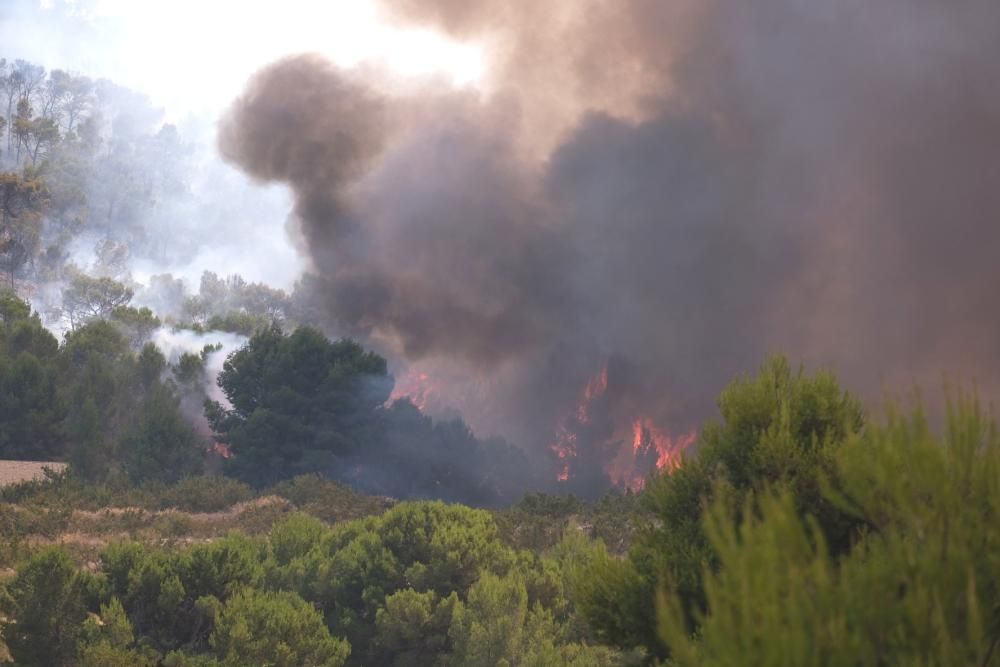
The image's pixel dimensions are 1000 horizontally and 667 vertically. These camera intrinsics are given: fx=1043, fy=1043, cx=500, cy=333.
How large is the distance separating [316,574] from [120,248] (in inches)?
4538

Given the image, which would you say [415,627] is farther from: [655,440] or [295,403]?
[655,440]

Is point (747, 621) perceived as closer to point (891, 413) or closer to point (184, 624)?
point (891, 413)

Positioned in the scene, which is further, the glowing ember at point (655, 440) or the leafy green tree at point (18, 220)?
the leafy green tree at point (18, 220)

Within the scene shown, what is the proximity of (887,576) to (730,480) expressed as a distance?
4.60m

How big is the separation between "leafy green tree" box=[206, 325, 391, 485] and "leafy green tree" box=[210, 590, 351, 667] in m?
27.0

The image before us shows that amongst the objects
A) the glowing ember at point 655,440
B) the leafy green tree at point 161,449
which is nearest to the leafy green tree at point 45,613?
the leafy green tree at point 161,449

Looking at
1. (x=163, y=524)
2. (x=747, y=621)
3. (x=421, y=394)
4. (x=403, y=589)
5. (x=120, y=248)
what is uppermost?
(x=120, y=248)

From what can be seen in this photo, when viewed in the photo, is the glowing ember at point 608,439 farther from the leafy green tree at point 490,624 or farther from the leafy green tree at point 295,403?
the leafy green tree at point 490,624

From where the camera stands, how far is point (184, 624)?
58.0 ft

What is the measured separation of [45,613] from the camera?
15.9 m

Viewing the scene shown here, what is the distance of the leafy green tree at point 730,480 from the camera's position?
9469mm

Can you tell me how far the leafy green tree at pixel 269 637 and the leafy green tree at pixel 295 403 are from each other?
27.0 m

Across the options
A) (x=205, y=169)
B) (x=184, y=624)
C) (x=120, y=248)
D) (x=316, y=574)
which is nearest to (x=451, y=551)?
(x=316, y=574)

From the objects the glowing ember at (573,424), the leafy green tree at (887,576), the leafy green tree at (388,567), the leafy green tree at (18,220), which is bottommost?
the leafy green tree at (887,576)
